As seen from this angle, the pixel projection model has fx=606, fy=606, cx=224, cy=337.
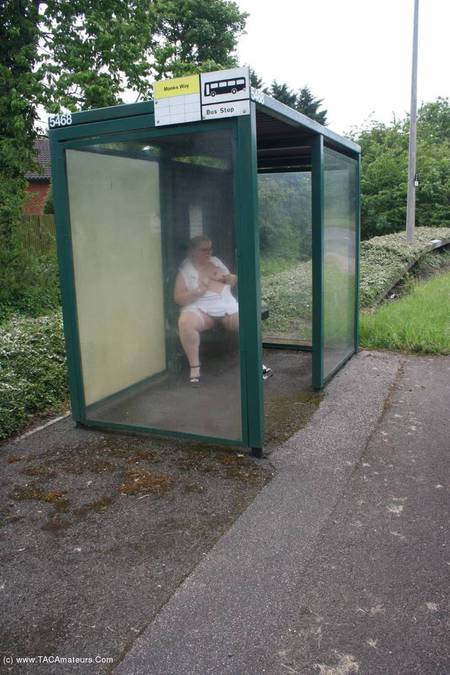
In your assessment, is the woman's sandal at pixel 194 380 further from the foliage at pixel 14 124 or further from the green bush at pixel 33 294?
the foliage at pixel 14 124

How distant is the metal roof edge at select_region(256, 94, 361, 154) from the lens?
3.92 metres

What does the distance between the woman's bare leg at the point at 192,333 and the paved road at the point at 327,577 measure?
86 cm

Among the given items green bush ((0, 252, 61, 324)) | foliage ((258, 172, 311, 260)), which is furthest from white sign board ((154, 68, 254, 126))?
green bush ((0, 252, 61, 324))

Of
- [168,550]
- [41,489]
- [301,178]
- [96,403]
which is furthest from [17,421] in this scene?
[301,178]

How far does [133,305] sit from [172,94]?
5.26 ft

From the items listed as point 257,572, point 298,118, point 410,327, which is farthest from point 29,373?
point 410,327

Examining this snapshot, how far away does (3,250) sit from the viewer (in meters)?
8.49

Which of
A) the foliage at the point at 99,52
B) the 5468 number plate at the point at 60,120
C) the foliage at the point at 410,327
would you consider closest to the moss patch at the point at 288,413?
the foliage at the point at 410,327

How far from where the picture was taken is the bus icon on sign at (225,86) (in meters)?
3.59

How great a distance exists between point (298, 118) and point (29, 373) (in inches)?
121

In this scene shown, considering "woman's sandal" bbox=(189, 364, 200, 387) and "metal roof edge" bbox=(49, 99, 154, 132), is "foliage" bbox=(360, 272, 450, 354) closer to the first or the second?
"woman's sandal" bbox=(189, 364, 200, 387)

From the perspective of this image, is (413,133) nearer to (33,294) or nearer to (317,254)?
(33,294)

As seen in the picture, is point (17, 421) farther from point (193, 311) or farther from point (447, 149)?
point (447, 149)

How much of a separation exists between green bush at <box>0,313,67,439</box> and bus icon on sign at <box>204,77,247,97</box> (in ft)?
8.96
